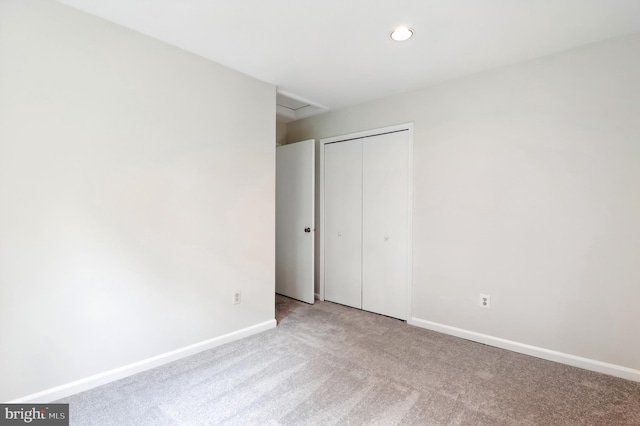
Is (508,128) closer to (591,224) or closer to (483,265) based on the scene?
(591,224)

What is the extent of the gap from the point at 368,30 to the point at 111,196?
2053mm

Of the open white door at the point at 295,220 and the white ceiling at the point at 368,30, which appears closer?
the white ceiling at the point at 368,30

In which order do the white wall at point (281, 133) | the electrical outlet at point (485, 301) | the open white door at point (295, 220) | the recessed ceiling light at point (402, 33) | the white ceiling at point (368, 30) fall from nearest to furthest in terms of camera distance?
1. the white ceiling at point (368, 30)
2. the recessed ceiling light at point (402, 33)
3. the electrical outlet at point (485, 301)
4. the open white door at point (295, 220)
5. the white wall at point (281, 133)

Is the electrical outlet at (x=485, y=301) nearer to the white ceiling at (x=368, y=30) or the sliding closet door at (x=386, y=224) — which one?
the sliding closet door at (x=386, y=224)

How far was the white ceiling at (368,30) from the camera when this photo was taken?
1841 mm

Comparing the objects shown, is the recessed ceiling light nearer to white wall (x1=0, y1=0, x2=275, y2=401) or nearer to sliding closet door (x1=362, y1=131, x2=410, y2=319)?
sliding closet door (x1=362, y1=131, x2=410, y2=319)

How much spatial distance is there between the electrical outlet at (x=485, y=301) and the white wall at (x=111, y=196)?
210 centimetres

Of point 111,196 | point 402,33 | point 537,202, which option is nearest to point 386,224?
point 537,202

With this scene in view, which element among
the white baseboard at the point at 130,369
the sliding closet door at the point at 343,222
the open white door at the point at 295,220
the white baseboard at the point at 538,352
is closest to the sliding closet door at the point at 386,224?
the sliding closet door at the point at 343,222

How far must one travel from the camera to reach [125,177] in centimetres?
210

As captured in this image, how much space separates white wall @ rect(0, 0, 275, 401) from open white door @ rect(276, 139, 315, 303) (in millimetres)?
1026

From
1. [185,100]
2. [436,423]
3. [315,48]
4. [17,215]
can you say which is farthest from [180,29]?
[436,423]

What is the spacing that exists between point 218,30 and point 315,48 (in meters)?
0.70

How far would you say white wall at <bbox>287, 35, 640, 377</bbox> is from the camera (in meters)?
2.15
